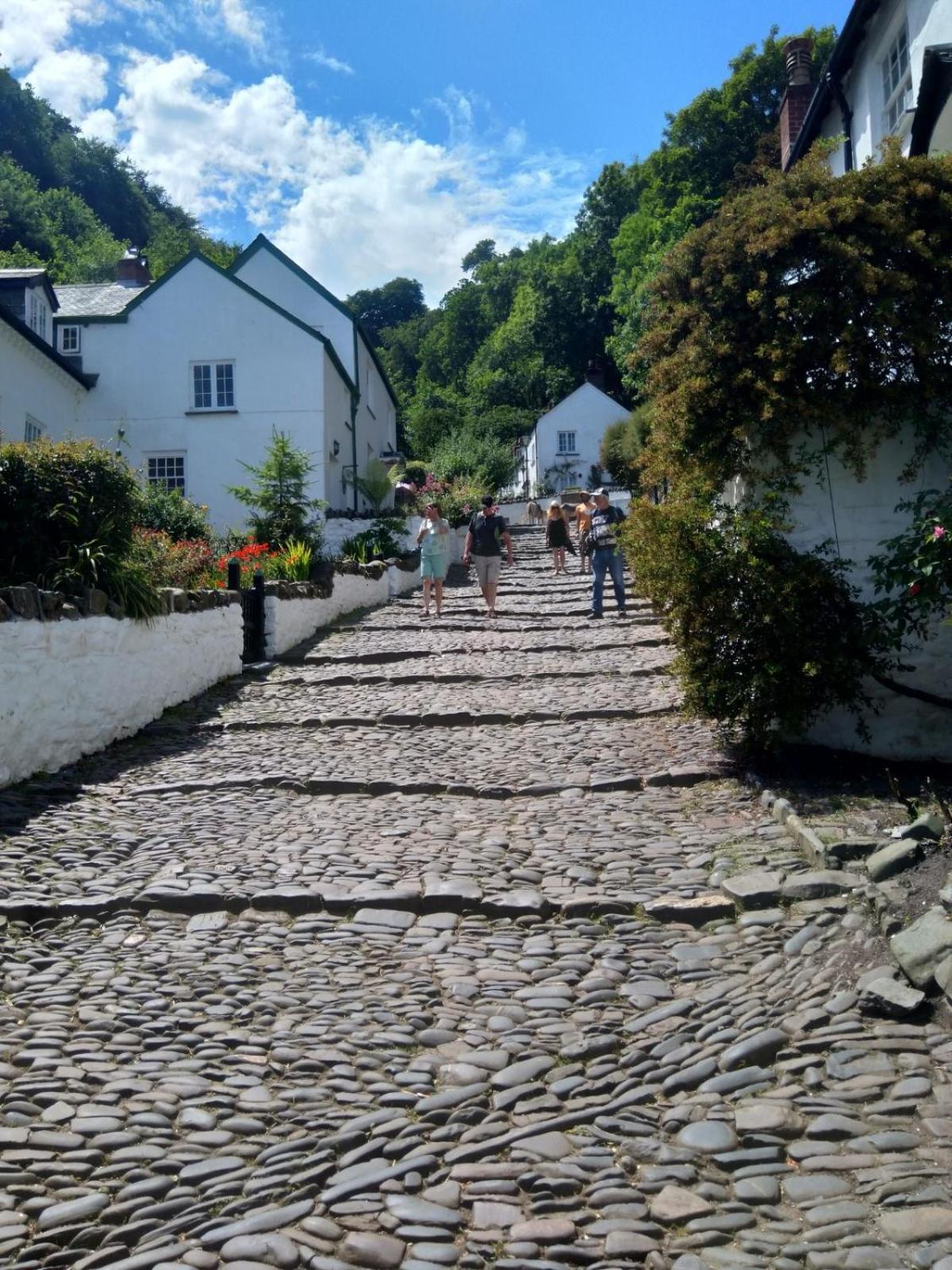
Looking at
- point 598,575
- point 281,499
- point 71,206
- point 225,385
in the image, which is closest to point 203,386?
point 225,385

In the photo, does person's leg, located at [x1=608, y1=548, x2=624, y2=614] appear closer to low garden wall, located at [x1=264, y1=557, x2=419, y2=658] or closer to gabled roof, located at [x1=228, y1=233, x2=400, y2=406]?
low garden wall, located at [x1=264, y1=557, x2=419, y2=658]

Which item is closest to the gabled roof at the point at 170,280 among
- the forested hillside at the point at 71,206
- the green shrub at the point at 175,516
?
the green shrub at the point at 175,516

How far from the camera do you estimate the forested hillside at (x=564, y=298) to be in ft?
155

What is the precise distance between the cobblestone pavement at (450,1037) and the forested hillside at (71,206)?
54008 millimetres

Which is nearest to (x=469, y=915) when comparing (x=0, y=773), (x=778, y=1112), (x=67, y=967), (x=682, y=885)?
(x=682, y=885)

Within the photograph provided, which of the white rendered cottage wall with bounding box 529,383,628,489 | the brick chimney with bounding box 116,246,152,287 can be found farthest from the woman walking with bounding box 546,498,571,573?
the white rendered cottage wall with bounding box 529,383,628,489

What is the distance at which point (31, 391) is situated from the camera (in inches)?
1006

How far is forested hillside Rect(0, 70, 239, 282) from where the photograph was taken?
203 feet

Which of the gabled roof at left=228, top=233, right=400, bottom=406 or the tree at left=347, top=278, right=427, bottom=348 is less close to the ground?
the tree at left=347, top=278, right=427, bottom=348

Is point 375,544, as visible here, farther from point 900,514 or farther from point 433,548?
point 900,514

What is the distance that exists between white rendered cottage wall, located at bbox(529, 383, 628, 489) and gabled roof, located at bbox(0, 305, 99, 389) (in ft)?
117

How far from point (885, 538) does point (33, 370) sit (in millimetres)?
22644

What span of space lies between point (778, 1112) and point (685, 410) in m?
5.27

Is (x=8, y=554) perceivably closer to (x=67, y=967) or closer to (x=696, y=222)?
(x=67, y=967)
